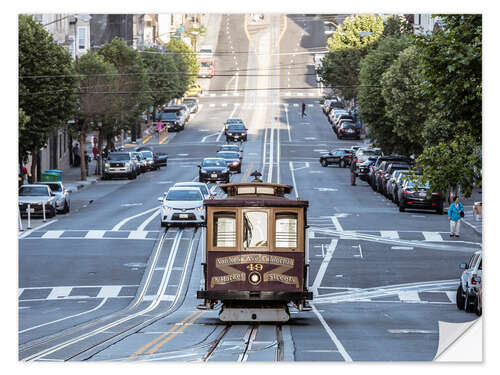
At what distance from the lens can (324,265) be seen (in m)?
39.2

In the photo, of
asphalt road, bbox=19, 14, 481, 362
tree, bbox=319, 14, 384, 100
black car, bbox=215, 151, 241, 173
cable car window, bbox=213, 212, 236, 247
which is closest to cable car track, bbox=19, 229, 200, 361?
asphalt road, bbox=19, 14, 481, 362

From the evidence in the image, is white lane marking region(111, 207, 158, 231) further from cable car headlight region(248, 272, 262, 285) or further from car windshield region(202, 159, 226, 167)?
cable car headlight region(248, 272, 262, 285)

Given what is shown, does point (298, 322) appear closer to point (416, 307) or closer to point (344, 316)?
point (344, 316)

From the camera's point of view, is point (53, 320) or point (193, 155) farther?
point (193, 155)

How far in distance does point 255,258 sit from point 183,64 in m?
93.7

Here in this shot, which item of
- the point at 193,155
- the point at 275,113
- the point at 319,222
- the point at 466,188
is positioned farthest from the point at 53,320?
the point at 275,113

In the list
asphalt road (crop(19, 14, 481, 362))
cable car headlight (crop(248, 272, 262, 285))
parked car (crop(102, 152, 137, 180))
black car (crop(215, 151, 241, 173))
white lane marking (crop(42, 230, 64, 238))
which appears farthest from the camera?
black car (crop(215, 151, 241, 173))

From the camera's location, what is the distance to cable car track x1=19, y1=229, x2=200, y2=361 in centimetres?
2181

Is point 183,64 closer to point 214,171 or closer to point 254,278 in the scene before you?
point 214,171

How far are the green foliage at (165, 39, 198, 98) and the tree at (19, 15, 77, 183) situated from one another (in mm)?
50991

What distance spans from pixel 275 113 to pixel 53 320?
9451cm

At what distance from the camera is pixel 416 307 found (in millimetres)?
30969

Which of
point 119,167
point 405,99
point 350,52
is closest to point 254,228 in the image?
point 405,99

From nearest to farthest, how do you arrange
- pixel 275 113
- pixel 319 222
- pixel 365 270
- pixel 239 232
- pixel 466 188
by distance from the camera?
pixel 239 232 → pixel 466 188 → pixel 365 270 → pixel 319 222 → pixel 275 113
